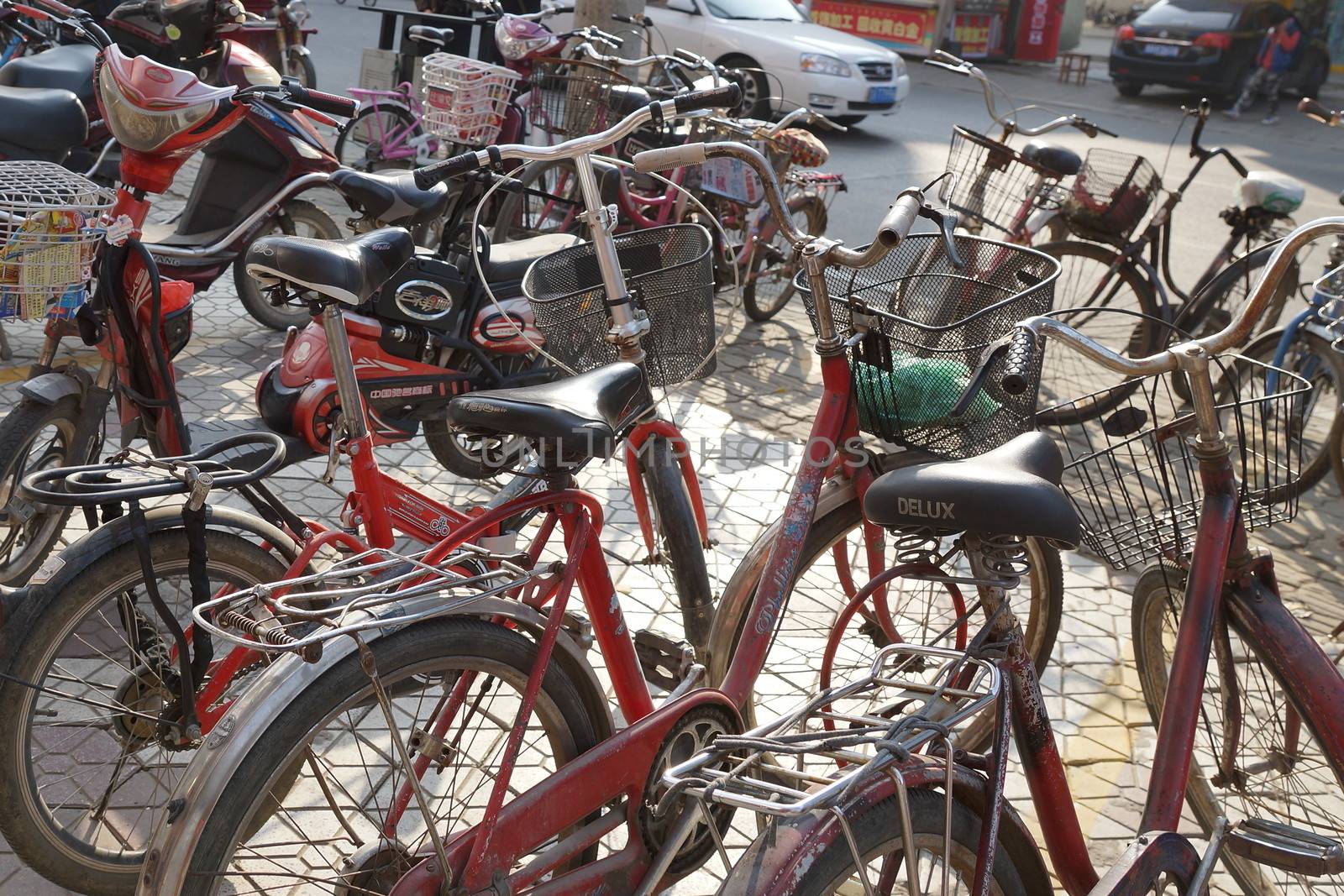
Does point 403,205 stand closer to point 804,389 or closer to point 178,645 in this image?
point 178,645

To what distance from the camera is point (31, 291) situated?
330 centimetres

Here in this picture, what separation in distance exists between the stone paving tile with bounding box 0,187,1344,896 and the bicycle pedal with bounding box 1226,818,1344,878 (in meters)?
0.80

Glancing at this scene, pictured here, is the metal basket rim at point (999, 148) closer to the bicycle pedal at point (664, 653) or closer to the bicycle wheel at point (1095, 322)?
the bicycle wheel at point (1095, 322)

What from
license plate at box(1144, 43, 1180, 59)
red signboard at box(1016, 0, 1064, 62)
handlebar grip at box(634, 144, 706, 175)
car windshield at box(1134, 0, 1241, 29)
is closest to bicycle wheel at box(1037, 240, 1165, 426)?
handlebar grip at box(634, 144, 706, 175)

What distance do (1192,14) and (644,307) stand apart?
55.5 ft

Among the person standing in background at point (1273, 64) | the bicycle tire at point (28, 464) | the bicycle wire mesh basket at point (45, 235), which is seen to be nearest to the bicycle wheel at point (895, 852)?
the bicycle tire at point (28, 464)

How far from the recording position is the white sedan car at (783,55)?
1204cm

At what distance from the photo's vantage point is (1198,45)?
55.1 ft

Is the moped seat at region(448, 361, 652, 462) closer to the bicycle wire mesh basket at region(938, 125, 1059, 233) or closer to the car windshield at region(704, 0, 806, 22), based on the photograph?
the bicycle wire mesh basket at region(938, 125, 1059, 233)

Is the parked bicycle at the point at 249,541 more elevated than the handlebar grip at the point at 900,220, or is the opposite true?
the handlebar grip at the point at 900,220

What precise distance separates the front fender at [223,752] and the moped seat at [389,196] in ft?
5.26

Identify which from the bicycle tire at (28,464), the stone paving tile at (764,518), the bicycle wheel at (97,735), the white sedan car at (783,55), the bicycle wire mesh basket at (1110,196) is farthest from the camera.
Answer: the white sedan car at (783,55)

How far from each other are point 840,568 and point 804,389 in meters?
3.11

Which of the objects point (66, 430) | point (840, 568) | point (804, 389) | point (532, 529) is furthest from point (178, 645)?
point (804, 389)
